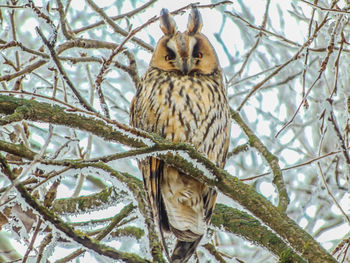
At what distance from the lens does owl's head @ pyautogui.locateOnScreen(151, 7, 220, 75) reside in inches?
127

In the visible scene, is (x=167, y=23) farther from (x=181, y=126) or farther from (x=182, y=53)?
(x=181, y=126)

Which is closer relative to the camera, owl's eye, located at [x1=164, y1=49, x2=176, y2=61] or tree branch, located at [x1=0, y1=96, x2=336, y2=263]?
tree branch, located at [x1=0, y1=96, x2=336, y2=263]

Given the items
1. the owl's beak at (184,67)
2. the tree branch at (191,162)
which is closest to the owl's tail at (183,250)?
the tree branch at (191,162)

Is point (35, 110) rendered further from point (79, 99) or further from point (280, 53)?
point (280, 53)

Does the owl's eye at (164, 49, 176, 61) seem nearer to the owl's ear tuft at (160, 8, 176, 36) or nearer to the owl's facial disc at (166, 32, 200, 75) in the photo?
the owl's facial disc at (166, 32, 200, 75)

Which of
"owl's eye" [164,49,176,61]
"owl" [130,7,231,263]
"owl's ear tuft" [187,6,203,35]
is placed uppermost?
"owl's ear tuft" [187,6,203,35]

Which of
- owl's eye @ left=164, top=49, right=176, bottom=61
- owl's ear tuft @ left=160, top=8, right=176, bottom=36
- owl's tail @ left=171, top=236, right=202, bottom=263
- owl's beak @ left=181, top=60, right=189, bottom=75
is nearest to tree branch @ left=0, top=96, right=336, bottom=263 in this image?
owl's tail @ left=171, top=236, right=202, bottom=263

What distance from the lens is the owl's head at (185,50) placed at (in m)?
3.23

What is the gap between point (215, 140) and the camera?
3.17 meters

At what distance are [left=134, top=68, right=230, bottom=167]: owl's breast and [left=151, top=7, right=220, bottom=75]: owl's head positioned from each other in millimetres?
94

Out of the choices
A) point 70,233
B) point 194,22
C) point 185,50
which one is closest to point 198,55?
point 185,50

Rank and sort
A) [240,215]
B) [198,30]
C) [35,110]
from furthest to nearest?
[198,30] < [240,215] < [35,110]

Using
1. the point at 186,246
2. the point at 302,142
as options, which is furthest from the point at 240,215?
the point at 302,142

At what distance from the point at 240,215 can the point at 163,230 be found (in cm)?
53
